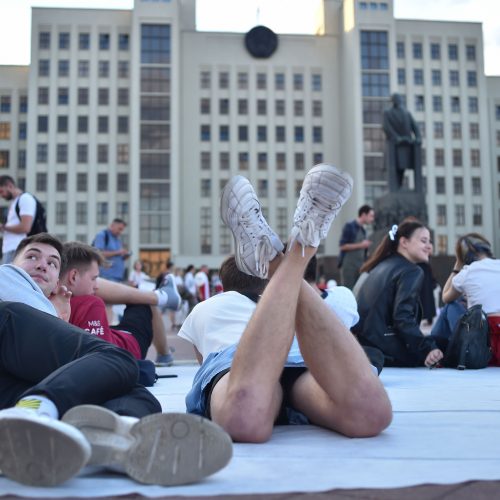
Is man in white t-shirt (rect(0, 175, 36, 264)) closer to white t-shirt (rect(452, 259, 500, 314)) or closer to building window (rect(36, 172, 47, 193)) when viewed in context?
white t-shirt (rect(452, 259, 500, 314))

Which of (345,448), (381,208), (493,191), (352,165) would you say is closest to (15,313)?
(345,448)

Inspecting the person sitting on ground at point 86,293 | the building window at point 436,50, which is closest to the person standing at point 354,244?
the person sitting on ground at point 86,293

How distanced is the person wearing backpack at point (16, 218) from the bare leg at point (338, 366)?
4.82m

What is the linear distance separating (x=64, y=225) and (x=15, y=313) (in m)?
50.3

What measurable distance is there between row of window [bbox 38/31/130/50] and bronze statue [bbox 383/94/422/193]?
40972mm

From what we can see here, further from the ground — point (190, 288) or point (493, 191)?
point (493, 191)

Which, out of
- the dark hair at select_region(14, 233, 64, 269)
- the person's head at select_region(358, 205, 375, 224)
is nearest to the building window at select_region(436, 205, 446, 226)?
the person's head at select_region(358, 205, 375, 224)

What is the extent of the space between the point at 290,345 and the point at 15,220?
5.06m

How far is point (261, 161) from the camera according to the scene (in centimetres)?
5203

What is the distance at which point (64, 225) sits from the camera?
5044 centimetres

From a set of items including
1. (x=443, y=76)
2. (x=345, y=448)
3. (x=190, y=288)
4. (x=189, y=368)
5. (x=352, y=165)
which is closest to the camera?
(x=345, y=448)

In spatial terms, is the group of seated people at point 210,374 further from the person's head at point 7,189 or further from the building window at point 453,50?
the building window at point 453,50

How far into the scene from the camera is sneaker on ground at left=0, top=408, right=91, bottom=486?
4.88 ft

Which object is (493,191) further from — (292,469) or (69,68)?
(292,469)
